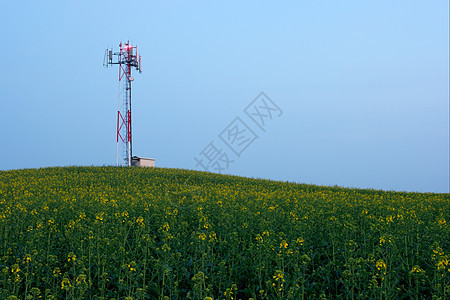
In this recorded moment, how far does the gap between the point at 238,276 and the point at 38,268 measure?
12.6ft

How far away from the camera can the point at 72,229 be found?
812 cm

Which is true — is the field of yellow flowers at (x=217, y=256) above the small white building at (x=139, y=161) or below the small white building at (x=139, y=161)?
below

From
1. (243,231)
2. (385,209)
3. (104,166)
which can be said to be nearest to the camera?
(243,231)

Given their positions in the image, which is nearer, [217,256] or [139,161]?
[217,256]

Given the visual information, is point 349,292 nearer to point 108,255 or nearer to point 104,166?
point 108,255

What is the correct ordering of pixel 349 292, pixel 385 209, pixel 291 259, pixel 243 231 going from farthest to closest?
pixel 385 209 → pixel 243 231 → pixel 291 259 → pixel 349 292

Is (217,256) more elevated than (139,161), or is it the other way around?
(139,161)

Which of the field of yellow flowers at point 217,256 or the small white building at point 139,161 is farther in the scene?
the small white building at point 139,161

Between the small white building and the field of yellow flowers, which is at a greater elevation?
the small white building

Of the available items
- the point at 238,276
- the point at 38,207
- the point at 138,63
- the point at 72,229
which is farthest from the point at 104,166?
the point at 238,276

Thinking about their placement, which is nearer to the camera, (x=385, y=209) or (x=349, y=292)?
(x=349, y=292)

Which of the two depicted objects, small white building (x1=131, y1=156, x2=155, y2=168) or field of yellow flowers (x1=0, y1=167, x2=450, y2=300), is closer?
field of yellow flowers (x1=0, y1=167, x2=450, y2=300)

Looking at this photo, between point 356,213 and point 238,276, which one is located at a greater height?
point 356,213

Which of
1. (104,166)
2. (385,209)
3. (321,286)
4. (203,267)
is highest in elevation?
(104,166)
